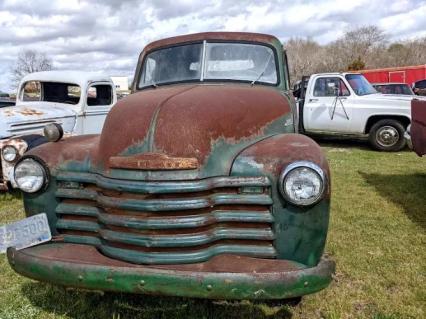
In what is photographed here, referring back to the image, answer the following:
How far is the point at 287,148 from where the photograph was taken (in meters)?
2.76

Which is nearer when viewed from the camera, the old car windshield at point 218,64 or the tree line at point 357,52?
the old car windshield at point 218,64

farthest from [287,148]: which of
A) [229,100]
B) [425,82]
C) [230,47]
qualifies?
[425,82]

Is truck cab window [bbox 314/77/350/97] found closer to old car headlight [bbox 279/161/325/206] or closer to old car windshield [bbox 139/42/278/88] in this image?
old car windshield [bbox 139/42/278/88]

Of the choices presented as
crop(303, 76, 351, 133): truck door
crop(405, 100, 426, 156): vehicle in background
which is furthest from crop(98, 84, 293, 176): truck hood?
crop(303, 76, 351, 133): truck door

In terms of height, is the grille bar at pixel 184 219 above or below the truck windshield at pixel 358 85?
below

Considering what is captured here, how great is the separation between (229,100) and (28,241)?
1641mm

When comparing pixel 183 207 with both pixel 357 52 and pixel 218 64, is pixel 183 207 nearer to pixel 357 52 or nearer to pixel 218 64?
pixel 218 64

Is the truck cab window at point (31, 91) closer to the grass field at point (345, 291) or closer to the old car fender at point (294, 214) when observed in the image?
the grass field at point (345, 291)

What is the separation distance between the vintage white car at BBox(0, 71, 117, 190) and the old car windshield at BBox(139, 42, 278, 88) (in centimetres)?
303

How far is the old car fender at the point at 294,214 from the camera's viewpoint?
2594mm

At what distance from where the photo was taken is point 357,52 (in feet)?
158

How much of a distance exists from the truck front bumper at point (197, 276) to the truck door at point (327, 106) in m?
9.00

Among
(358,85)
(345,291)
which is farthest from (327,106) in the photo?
(345,291)

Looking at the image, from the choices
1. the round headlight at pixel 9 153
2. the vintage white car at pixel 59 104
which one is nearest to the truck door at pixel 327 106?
the vintage white car at pixel 59 104
